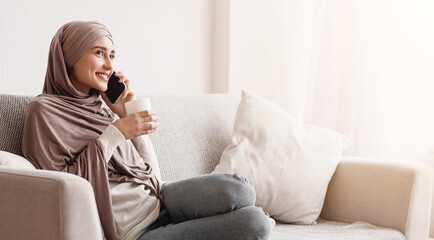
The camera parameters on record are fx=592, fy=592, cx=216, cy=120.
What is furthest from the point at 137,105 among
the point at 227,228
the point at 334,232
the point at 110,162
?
the point at 334,232

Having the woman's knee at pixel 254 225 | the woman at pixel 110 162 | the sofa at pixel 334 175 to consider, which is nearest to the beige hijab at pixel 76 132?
the woman at pixel 110 162

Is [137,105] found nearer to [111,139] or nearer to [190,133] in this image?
[111,139]

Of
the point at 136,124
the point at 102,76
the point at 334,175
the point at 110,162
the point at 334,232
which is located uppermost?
the point at 102,76

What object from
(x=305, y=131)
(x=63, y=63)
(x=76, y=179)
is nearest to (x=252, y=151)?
(x=305, y=131)

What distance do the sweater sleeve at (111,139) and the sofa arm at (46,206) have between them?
319 millimetres

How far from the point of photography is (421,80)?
2857mm

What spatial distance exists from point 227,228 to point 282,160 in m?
0.71

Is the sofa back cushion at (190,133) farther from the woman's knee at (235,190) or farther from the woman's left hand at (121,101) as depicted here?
the woman's knee at (235,190)

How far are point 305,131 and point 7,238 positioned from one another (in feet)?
4.22

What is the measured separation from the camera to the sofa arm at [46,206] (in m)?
1.24

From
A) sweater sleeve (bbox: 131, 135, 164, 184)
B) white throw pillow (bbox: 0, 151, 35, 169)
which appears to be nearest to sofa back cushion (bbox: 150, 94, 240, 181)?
sweater sleeve (bbox: 131, 135, 164, 184)

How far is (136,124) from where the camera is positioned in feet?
5.47

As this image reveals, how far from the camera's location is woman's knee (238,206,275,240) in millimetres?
1523

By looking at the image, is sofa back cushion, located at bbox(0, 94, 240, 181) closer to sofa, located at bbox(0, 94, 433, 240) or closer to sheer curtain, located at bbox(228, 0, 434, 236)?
sofa, located at bbox(0, 94, 433, 240)
